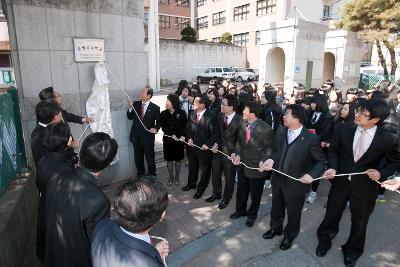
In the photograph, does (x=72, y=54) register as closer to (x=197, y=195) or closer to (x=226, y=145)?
(x=226, y=145)

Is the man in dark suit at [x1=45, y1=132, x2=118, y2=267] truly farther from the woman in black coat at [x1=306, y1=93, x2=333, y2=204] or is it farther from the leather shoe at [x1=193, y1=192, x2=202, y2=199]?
the woman in black coat at [x1=306, y1=93, x2=333, y2=204]

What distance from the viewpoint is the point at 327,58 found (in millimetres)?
16859

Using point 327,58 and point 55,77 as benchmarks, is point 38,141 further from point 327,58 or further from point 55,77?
point 327,58

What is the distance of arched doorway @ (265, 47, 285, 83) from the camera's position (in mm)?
12619

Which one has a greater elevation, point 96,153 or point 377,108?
point 377,108

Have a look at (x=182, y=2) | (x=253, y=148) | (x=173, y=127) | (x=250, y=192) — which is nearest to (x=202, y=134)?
(x=173, y=127)

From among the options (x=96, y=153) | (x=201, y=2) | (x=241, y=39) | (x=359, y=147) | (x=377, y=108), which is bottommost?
(x=359, y=147)

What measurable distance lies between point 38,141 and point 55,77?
2.00 metres

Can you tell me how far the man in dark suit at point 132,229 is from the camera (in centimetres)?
146

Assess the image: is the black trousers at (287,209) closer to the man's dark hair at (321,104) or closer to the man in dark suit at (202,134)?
the man in dark suit at (202,134)

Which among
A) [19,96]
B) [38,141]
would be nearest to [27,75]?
[19,96]

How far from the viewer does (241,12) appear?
36.1 m

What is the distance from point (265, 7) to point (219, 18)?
830 cm

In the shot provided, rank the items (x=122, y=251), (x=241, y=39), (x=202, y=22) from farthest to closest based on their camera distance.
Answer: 1. (x=202, y=22)
2. (x=241, y=39)
3. (x=122, y=251)
